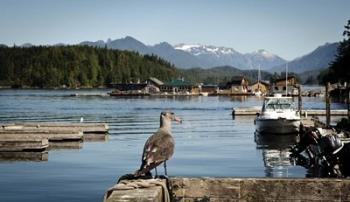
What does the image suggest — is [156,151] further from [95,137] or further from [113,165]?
[95,137]

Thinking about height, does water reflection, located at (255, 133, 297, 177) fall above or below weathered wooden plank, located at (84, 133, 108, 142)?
below

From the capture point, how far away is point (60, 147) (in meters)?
40.2

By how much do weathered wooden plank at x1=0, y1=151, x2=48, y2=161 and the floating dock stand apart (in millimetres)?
20966

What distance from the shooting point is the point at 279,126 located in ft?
161

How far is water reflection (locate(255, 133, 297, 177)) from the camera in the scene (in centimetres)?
2871

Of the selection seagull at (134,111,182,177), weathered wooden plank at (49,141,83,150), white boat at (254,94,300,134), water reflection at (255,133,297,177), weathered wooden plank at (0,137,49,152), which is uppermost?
seagull at (134,111,182,177)

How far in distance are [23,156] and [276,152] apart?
15482mm

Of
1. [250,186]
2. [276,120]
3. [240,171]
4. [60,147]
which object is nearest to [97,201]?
[250,186]

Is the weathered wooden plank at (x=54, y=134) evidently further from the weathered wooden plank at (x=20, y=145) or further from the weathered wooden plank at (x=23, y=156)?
the weathered wooden plank at (x=23, y=156)

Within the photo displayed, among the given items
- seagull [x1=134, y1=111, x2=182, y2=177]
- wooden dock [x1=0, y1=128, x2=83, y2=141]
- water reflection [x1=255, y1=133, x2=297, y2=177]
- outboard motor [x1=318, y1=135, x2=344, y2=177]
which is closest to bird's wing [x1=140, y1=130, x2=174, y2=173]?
seagull [x1=134, y1=111, x2=182, y2=177]

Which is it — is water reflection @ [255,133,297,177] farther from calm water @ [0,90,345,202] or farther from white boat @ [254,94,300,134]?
white boat @ [254,94,300,134]

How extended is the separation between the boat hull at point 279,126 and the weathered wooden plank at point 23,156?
20.6m

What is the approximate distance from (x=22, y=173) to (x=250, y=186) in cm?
1643

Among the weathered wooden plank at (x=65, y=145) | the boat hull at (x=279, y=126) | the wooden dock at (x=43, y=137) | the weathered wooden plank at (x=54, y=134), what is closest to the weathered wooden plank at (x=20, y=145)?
the wooden dock at (x=43, y=137)
